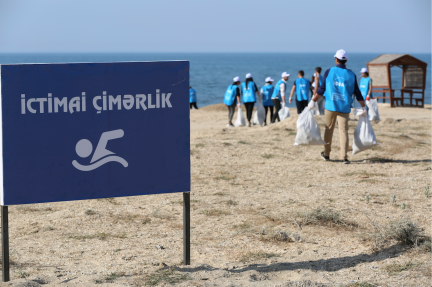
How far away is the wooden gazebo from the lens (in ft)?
72.0

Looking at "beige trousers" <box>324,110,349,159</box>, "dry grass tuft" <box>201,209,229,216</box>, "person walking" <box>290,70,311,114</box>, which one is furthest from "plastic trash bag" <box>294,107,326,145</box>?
"person walking" <box>290,70,311,114</box>

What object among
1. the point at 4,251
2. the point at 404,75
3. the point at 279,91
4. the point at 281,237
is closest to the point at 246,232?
the point at 281,237

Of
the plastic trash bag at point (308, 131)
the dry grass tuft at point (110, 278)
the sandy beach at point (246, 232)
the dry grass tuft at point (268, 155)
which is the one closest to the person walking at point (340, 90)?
the plastic trash bag at point (308, 131)

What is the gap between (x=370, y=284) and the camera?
3.72 m

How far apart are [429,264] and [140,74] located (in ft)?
9.31

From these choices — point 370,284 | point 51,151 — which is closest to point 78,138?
point 51,151

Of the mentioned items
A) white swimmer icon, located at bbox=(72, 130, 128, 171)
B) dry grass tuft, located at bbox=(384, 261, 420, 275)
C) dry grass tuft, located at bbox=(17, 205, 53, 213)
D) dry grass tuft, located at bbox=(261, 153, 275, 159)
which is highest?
white swimmer icon, located at bbox=(72, 130, 128, 171)

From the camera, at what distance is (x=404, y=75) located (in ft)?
76.6

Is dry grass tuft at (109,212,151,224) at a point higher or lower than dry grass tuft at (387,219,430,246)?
lower

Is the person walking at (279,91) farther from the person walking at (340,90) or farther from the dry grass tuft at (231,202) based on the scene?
the dry grass tuft at (231,202)

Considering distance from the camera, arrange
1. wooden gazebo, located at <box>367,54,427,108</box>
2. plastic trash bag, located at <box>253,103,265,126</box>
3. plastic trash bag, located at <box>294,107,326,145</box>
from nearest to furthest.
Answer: plastic trash bag, located at <box>294,107,326,145</box>
plastic trash bag, located at <box>253,103,265,126</box>
wooden gazebo, located at <box>367,54,427,108</box>

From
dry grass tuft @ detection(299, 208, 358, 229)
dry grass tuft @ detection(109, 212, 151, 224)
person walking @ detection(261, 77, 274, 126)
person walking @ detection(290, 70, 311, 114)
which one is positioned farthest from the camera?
person walking @ detection(261, 77, 274, 126)

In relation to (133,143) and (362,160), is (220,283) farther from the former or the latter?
(362,160)

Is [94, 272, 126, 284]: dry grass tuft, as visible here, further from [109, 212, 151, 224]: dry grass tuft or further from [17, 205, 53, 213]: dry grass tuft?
[17, 205, 53, 213]: dry grass tuft
